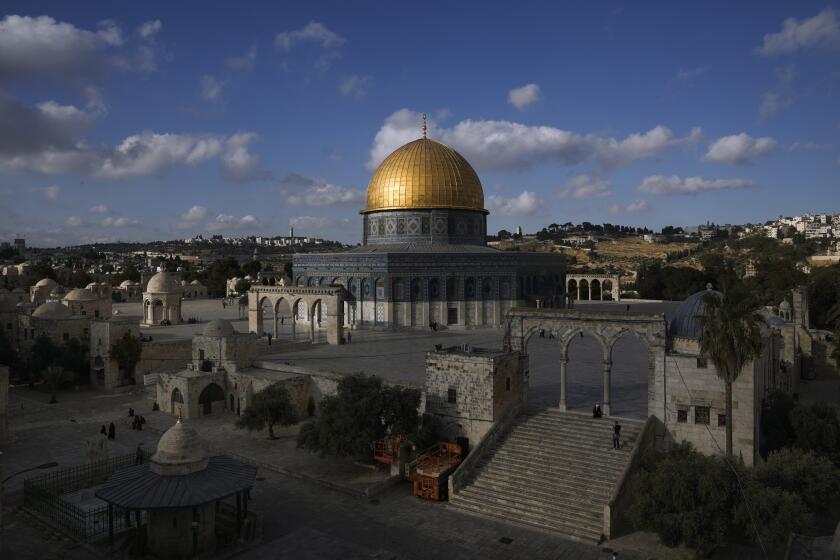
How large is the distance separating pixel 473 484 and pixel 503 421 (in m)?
2.16

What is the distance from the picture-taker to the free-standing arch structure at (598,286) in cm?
5259

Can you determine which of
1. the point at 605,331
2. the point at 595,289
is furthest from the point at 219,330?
the point at 595,289

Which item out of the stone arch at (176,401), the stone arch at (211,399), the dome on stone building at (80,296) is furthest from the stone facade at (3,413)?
the dome on stone building at (80,296)

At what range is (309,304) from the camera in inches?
1185

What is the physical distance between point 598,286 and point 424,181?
26.0 metres

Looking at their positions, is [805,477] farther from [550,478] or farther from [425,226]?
[425,226]

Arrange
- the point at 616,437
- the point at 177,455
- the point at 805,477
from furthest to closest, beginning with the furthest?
1. the point at 616,437
2. the point at 805,477
3. the point at 177,455

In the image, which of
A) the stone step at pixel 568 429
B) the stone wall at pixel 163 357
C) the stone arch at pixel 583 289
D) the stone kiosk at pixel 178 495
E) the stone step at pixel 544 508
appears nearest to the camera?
the stone kiosk at pixel 178 495

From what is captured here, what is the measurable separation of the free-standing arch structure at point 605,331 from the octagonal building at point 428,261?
48.1 feet

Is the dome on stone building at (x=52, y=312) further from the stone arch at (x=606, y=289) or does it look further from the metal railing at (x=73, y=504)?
the stone arch at (x=606, y=289)

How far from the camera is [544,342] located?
92.4 ft

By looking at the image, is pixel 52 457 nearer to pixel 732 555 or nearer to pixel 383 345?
pixel 383 345

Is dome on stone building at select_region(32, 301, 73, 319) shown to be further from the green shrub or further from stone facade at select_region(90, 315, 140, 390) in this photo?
the green shrub

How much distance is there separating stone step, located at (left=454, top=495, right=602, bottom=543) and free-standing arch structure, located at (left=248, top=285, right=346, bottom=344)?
48.8 ft
